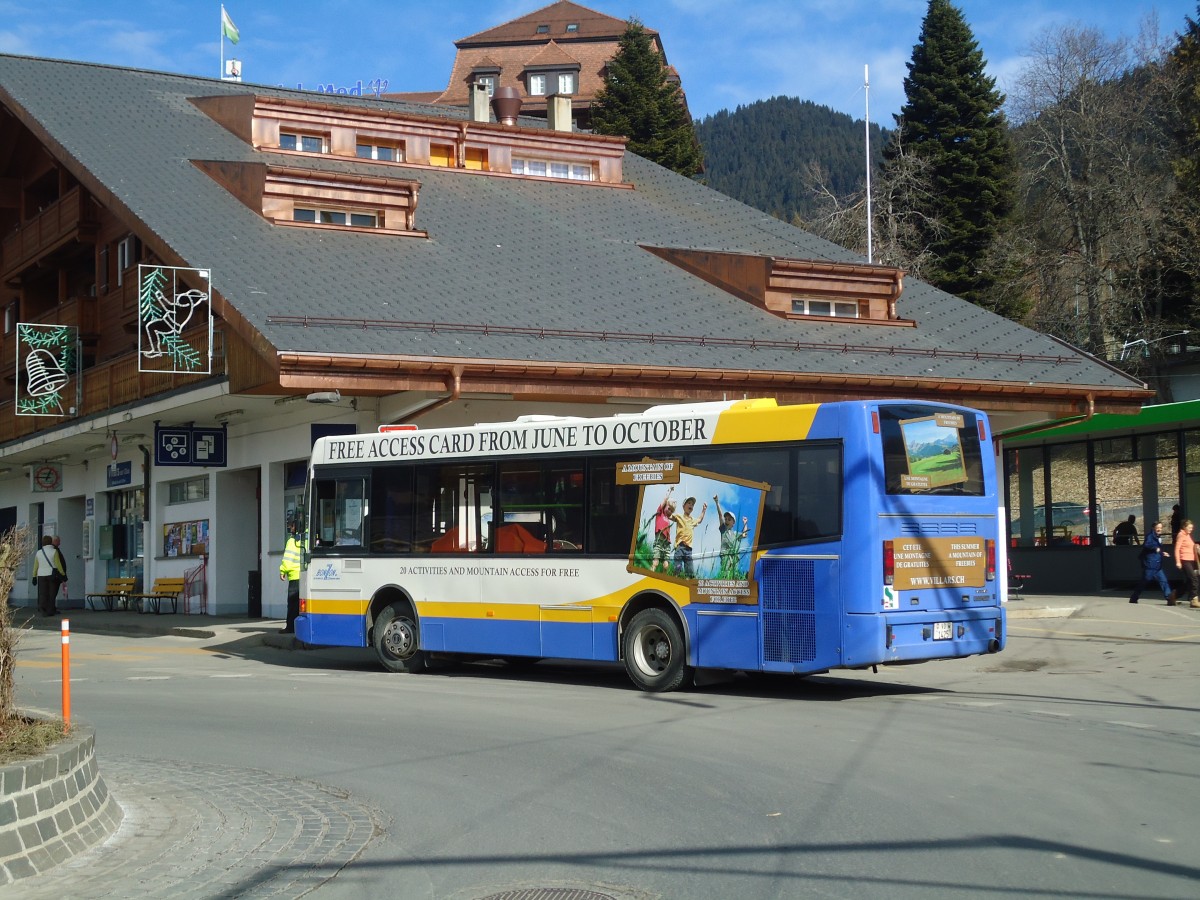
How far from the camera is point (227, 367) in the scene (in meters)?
23.2

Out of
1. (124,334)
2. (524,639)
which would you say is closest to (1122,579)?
(524,639)

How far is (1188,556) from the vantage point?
78.0 feet

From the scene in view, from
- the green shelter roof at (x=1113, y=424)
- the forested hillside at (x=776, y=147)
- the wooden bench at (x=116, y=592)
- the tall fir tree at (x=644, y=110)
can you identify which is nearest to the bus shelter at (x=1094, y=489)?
the green shelter roof at (x=1113, y=424)

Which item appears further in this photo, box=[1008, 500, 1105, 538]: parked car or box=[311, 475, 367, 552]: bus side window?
box=[1008, 500, 1105, 538]: parked car

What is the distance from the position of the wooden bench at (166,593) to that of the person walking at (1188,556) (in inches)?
816

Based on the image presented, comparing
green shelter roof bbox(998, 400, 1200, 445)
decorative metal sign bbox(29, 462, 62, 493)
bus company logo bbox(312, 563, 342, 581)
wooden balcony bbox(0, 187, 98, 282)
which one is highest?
wooden balcony bbox(0, 187, 98, 282)

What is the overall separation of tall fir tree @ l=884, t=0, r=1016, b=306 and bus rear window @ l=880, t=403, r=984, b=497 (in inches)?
1583

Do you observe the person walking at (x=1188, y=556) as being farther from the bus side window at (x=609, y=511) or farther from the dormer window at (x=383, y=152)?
the dormer window at (x=383, y=152)

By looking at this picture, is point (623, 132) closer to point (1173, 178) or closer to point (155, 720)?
point (1173, 178)

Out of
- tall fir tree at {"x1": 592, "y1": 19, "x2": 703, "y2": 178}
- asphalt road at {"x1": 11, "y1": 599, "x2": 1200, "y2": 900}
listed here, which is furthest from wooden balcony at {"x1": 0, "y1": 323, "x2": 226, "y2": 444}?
tall fir tree at {"x1": 592, "y1": 19, "x2": 703, "y2": 178}

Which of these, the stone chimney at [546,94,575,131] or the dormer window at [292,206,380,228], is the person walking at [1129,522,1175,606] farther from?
the stone chimney at [546,94,575,131]

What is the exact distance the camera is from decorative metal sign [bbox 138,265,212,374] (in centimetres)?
2358

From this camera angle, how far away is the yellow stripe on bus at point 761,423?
1361cm

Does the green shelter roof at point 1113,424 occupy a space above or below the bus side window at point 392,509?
above
